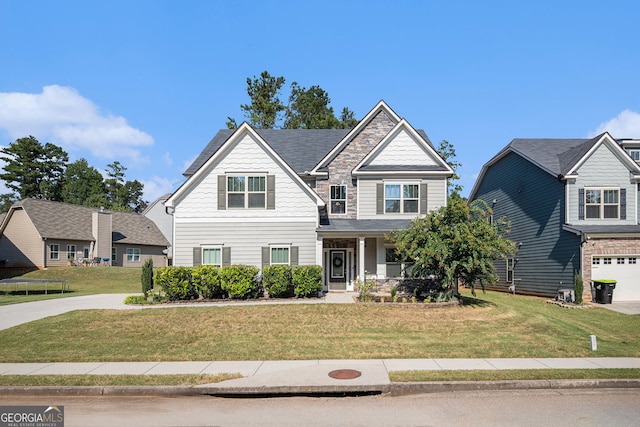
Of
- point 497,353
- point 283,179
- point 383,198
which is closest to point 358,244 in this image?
point 383,198

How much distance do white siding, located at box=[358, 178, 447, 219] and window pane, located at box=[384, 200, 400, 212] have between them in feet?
0.99

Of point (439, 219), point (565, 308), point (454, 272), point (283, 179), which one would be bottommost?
point (565, 308)

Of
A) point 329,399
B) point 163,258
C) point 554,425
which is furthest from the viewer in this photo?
point 163,258

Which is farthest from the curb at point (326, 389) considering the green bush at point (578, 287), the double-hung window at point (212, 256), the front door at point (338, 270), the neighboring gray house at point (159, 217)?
the neighboring gray house at point (159, 217)

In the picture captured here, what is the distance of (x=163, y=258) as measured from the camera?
50250 mm

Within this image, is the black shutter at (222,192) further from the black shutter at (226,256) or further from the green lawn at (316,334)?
the green lawn at (316,334)

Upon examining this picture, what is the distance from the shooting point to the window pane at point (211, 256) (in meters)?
21.3

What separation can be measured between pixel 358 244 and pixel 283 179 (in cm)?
487

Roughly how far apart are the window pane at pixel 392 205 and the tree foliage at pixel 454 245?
5234 mm

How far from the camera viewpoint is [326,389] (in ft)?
28.0

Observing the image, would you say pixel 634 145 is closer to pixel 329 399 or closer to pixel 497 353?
pixel 497 353

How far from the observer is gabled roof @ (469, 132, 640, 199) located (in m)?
22.7

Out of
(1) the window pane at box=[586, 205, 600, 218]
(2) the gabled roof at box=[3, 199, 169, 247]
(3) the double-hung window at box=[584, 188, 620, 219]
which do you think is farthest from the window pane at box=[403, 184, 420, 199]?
(2) the gabled roof at box=[3, 199, 169, 247]

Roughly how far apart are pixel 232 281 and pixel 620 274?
17674 mm
